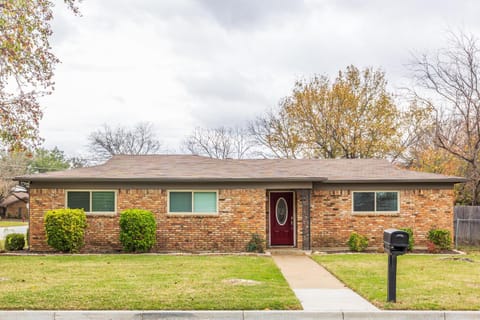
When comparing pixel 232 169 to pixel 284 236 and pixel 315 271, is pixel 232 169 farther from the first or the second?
Answer: pixel 315 271

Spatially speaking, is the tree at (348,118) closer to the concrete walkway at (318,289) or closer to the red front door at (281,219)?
the red front door at (281,219)

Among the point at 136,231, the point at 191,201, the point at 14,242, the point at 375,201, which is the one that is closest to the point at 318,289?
the point at 136,231

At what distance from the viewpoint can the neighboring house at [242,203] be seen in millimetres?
18844

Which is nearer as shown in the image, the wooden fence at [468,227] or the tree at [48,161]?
the wooden fence at [468,227]

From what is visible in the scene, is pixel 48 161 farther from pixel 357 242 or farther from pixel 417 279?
pixel 417 279

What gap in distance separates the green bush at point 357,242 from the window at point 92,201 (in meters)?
8.16

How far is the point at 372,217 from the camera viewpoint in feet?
64.8

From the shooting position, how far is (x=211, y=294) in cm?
998

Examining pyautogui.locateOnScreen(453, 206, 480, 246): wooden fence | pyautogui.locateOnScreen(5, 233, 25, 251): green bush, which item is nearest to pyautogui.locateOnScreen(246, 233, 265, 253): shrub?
pyautogui.locateOnScreen(5, 233, 25, 251): green bush

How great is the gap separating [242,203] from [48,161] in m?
54.6

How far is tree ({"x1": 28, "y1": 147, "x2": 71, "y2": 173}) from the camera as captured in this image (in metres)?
66.6

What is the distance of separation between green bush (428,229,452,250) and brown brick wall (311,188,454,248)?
1.49 feet

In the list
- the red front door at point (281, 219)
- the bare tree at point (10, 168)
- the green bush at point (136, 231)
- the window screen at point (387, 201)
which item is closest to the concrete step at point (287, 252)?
the red front door at point (281, 219)

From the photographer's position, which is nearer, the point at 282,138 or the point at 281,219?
the point at 281,219
